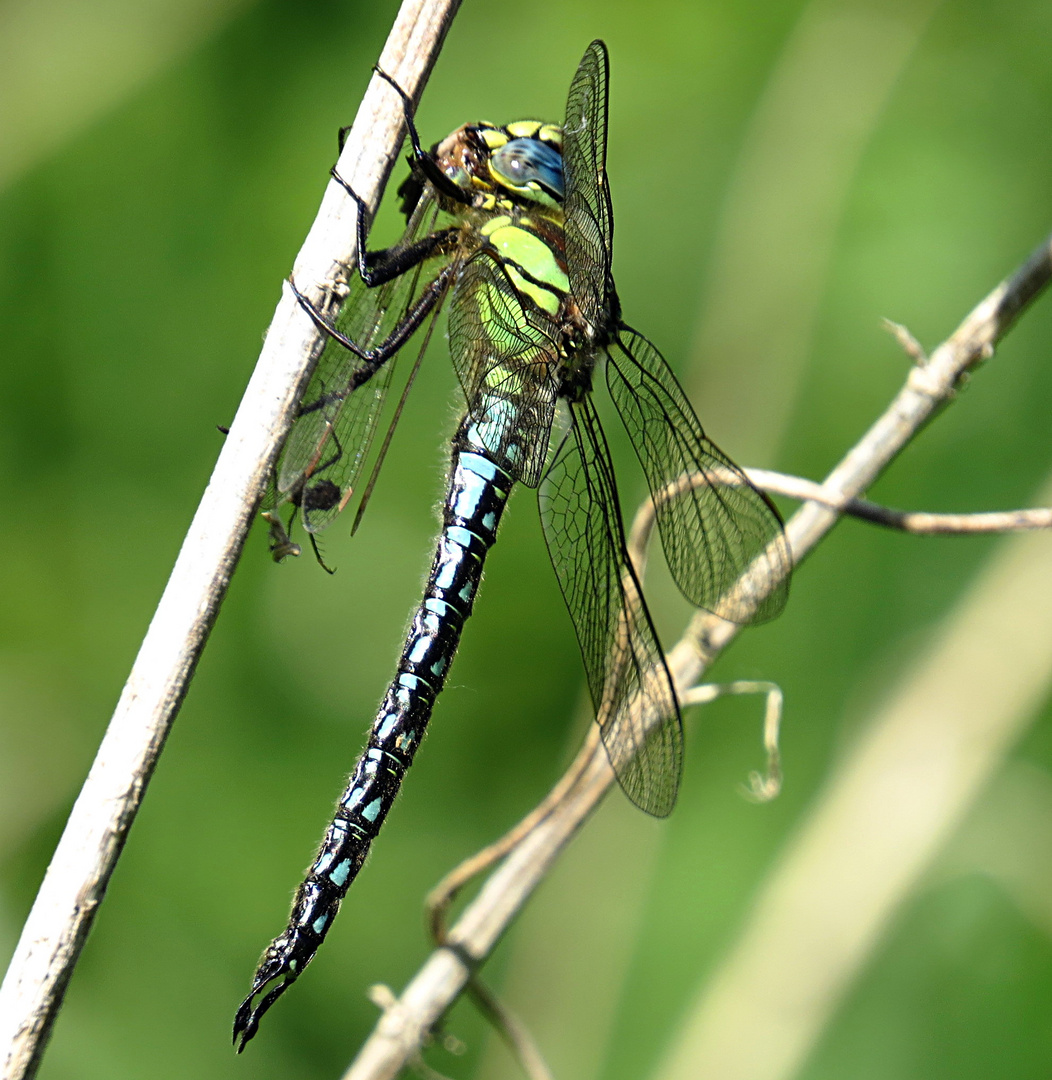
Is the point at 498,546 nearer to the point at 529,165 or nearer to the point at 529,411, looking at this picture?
the point at 529,411

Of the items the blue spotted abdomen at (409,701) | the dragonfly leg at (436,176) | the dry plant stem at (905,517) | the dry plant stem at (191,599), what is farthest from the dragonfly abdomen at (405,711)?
the dry plant stem at (905,517)

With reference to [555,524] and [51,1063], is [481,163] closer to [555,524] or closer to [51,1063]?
[555,524]

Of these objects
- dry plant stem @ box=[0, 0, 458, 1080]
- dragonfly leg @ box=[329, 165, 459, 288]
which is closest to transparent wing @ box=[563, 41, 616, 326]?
dragonfly leg @ box=[329, 165, 459, 288]

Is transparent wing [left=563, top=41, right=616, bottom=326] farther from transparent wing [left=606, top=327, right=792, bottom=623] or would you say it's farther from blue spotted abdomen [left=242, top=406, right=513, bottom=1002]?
blue spotted abdomen [left=242, top=406, right=513, bottom=1002]

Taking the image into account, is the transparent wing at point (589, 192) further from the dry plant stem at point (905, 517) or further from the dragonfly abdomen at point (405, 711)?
the dry plant stem at point (905, 517)

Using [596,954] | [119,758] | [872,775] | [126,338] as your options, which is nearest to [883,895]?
[872,775]

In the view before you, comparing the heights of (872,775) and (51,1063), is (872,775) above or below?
above
